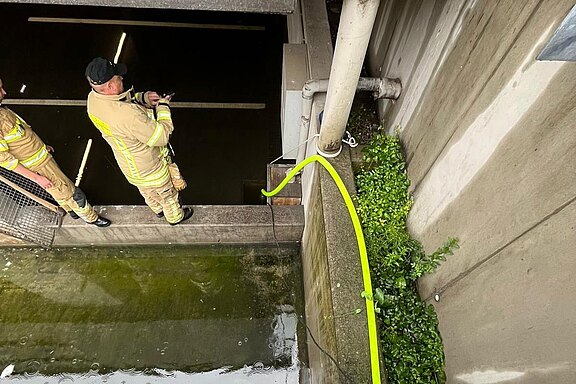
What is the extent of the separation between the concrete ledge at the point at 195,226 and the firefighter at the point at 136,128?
34 cm

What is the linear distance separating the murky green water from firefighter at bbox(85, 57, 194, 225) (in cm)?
100

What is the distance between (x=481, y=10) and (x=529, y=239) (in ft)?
4.77

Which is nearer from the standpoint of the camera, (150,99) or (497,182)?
(497,182)

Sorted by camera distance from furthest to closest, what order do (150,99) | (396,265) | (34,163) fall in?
1. (34,163)
2. (150,99)
3. (396,265)

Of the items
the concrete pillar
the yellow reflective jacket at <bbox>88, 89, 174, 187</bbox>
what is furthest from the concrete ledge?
the concrete pillar

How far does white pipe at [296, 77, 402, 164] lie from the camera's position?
3.70 metres

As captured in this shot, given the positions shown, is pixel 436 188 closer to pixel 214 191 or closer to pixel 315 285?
pixel 315 285

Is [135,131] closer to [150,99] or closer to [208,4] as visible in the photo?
[150,99]

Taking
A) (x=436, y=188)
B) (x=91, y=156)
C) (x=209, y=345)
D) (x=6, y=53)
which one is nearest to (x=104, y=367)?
(x=209, y=345)

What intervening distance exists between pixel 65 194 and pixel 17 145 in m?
0.73

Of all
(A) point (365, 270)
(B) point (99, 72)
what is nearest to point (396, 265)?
(A) point (365, 270)

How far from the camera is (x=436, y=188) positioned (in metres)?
3.03

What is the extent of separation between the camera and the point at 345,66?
2.96 meters

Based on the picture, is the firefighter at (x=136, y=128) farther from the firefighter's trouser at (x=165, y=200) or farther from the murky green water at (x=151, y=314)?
the murky green water at (x=151, y=314)
